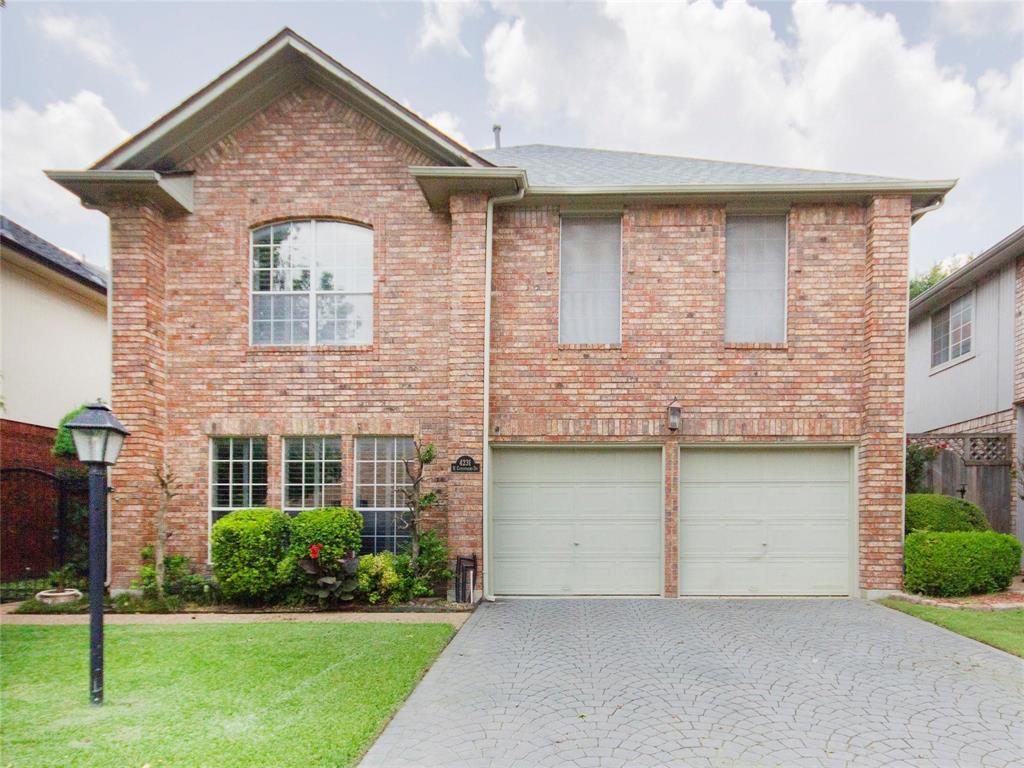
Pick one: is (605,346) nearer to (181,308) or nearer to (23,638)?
(181,308)

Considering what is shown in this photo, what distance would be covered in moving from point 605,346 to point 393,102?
460cm

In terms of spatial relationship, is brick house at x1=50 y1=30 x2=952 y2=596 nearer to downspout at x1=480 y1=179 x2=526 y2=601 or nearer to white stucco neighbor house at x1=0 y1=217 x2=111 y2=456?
downspout at x1=480 y1=179 x2=526 y2=601

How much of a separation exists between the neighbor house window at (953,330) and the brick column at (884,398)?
18.9ft

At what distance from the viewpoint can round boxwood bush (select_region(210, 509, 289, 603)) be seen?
26.1 ft

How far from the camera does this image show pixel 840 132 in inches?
669

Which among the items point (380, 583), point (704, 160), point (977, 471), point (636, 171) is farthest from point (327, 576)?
point (977, 471)

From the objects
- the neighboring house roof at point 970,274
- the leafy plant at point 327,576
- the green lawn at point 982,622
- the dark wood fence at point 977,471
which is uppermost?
the neighboring house roof at point 970,274

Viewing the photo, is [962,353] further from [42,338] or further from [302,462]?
[42,338]

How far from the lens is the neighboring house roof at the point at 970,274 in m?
10.7

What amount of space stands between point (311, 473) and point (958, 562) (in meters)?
8.98

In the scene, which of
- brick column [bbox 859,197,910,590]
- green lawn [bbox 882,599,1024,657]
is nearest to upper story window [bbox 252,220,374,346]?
brick column [bbox 859,197,910,590]

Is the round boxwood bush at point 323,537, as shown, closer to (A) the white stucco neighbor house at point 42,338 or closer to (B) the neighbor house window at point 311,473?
(B) the neighbor house window at point 311,473

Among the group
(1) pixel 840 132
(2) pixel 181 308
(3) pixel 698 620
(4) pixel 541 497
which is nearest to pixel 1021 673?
(3) pixel 698 620

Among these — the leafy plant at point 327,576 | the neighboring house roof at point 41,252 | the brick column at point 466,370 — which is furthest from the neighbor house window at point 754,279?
the neighboring house roof at point 41,252
